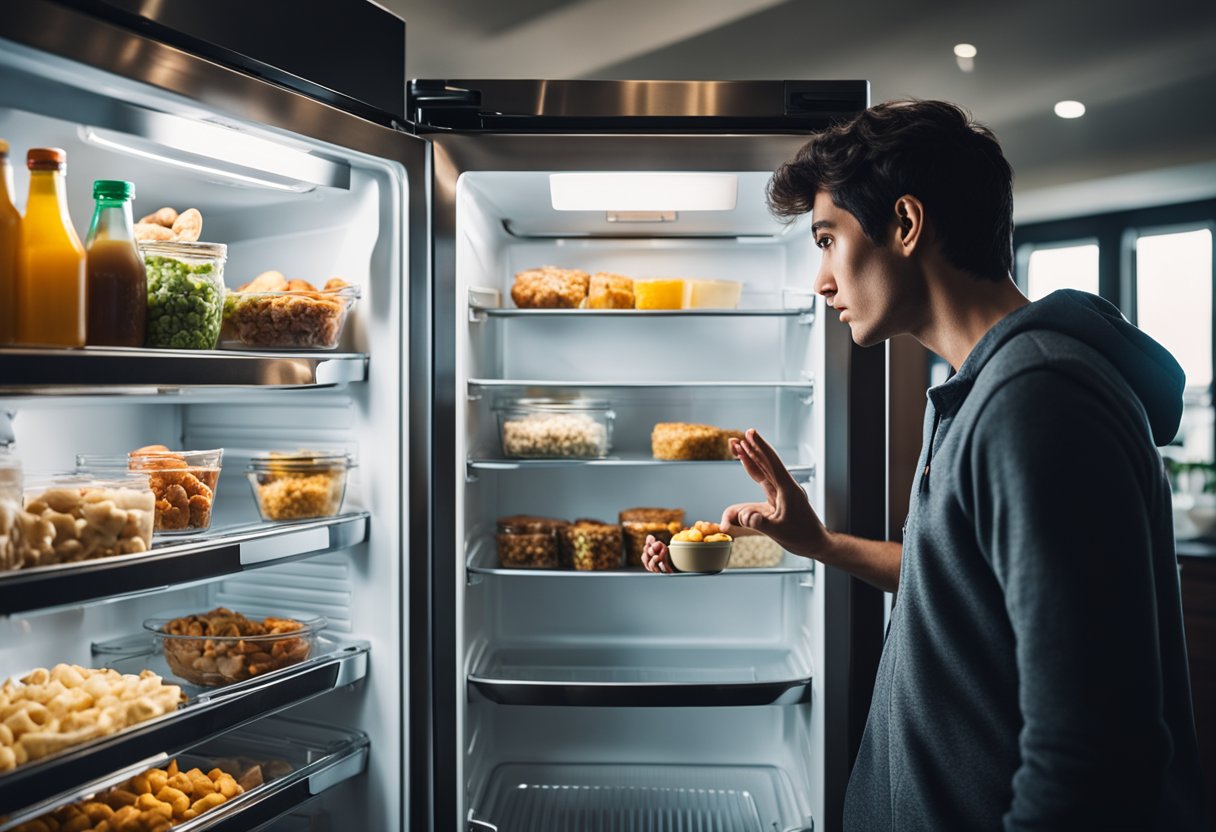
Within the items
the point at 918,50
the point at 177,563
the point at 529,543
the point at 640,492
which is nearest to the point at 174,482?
the point at 177,563

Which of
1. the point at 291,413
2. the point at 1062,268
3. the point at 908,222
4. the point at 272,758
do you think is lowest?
the point at 272,758

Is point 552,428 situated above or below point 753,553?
above

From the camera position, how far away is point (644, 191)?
6.41ft

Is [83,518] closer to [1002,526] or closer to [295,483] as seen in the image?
[295,483]

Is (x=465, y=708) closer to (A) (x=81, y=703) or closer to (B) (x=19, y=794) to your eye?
(A) (x=81, y=703)

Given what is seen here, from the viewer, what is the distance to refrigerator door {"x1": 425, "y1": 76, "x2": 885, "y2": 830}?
1.80m

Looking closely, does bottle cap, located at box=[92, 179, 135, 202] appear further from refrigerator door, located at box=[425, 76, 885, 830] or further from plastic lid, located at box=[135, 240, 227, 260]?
refrigerator door, located at box=[425, 76, 885, 830]

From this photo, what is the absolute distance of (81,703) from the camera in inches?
52.7

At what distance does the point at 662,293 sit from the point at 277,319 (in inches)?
35.0

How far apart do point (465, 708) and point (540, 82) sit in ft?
4.28

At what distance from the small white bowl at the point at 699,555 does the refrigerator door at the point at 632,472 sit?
0.25 meters

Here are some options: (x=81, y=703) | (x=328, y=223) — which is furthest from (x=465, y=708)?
(x=328, y=223)

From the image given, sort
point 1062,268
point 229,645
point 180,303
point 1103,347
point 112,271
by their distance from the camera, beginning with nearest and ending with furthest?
point 1103,347, point 112,271, point 180,303, point 229,645, point 1062,268

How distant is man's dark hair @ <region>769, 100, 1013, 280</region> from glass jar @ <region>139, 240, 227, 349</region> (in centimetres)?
102
